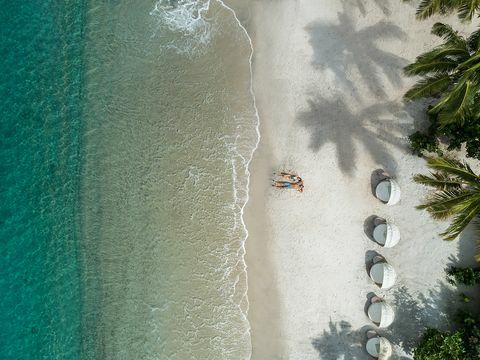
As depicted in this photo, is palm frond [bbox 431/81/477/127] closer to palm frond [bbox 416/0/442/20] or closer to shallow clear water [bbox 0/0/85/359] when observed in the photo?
palm frond [bbox 416/0/442/20]

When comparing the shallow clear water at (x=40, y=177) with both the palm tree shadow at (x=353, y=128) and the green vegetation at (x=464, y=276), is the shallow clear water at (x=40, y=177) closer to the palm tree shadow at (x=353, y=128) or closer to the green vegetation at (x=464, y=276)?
the palm tree shadow at (x=353, y=128)

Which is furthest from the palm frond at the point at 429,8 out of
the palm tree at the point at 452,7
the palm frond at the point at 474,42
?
the palm frond at the point at 474,42

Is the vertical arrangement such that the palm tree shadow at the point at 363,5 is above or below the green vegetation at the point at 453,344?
above

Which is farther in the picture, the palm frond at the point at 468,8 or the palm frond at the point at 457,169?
the palm frond at the point at 468,8

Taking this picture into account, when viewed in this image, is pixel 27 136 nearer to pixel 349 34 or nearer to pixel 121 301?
pixel 121 301

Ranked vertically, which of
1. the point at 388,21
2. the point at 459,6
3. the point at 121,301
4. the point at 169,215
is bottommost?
the point at 121,301

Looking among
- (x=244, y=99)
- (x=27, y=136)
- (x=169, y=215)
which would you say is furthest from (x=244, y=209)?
(x=27, y=136)

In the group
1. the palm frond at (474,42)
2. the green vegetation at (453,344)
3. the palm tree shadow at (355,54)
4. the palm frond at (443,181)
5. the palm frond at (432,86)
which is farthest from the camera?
the palm tree shadow at (355,54)
